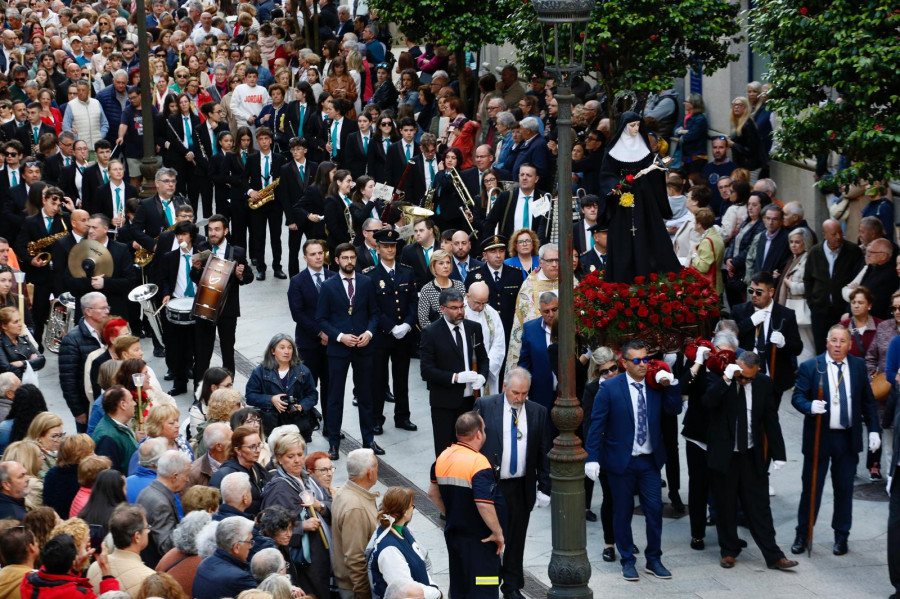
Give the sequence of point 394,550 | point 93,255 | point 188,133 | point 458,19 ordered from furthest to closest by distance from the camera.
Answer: point 458,19, point 188,133, point 93,255, point 394,550

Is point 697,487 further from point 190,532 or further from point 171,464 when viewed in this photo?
point 190,532

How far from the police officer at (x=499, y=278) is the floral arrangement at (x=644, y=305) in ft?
8.88

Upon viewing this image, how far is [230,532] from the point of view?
9969 mm

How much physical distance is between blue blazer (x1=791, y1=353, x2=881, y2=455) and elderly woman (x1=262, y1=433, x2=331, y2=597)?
4740 millimetres

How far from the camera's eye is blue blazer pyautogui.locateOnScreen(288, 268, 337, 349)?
16500mm

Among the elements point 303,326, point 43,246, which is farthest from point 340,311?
point 43,246

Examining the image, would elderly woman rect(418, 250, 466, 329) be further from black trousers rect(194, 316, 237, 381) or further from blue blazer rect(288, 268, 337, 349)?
black trousers rect(194, 316, 237, 381)

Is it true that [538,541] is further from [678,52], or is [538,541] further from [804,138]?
[678,52]

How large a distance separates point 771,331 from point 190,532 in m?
7.09

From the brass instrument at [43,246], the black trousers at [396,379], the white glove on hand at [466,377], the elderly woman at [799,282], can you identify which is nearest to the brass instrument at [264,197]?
the brass instrument at [43,246]

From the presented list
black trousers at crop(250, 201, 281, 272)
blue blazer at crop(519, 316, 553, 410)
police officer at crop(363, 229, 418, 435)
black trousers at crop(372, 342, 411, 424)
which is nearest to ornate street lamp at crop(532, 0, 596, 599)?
blue blazer at crop(519, 316, 553, 410)

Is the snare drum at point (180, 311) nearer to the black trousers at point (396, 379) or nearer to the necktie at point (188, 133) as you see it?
the black trousers at point (396, 379)

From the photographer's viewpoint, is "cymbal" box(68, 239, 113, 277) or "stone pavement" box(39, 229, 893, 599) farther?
"cymbal" box(68, 239, 113, 277)

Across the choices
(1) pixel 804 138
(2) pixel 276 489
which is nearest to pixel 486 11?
(1) pixel 804 138
